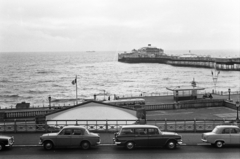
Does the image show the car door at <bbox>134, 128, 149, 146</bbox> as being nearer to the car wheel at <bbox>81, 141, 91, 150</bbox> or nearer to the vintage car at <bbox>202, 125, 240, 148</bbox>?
the car wheel at <bbox>81, 141, 91, 150</bbox>

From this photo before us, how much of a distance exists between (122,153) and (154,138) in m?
1.83

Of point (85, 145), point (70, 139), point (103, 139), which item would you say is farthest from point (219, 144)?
point (70, 139)

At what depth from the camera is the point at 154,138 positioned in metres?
15.8

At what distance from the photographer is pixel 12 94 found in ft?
283

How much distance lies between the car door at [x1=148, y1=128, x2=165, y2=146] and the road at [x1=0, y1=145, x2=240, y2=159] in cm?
36

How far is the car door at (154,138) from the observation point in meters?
15.8

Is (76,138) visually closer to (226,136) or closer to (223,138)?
(223,138)

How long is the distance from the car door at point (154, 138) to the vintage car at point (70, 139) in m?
2.67

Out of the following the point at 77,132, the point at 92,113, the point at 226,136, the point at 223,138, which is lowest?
the point at 223,138

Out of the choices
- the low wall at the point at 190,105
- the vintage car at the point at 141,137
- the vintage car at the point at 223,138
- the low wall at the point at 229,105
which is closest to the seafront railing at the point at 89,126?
the vintage car at the point at 223,138

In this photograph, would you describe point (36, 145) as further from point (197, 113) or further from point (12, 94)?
point (12, 94)

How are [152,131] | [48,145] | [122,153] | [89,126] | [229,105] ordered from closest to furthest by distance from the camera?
[122,153] < [48,145] < [152,131] < [89,126] < [229,105]

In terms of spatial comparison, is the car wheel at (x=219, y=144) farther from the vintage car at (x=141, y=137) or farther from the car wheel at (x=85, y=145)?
the car wheel at (x=85, y=145)

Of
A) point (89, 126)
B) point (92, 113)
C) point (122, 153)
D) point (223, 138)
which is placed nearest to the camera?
point (122, 153)
